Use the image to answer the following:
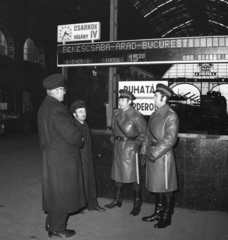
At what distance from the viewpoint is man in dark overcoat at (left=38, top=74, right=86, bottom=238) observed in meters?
4.17

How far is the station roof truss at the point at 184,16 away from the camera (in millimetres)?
26375

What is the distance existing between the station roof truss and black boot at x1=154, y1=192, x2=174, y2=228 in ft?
73.2

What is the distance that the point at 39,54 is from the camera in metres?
25.4

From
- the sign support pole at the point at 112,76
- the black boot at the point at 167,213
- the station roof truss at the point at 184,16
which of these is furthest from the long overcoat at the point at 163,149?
the station roof truss at the point at 184,16

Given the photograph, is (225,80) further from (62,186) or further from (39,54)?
(62,186)

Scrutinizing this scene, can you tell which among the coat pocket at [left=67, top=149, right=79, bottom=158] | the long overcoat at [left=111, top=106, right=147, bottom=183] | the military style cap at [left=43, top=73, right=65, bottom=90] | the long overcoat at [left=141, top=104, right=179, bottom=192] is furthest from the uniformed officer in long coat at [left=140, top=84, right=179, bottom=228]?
the military style cap at [left=43, top=73, right=65, bottom=90]

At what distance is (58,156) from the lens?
4207mm

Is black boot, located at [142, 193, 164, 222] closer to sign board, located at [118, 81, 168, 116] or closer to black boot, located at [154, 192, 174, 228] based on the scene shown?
black boot, located at [154, 192, 174, 228]

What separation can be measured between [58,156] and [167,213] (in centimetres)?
179

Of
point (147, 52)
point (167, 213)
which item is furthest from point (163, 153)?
point (147, 52)

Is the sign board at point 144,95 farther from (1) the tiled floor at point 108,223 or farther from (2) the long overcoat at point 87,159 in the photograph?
(1) the tiled floor at point 108,223

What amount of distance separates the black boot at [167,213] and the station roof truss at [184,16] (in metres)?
22.3

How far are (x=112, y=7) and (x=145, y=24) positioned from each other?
2438 cm

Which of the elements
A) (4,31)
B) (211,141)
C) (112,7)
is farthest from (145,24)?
(211,141)
